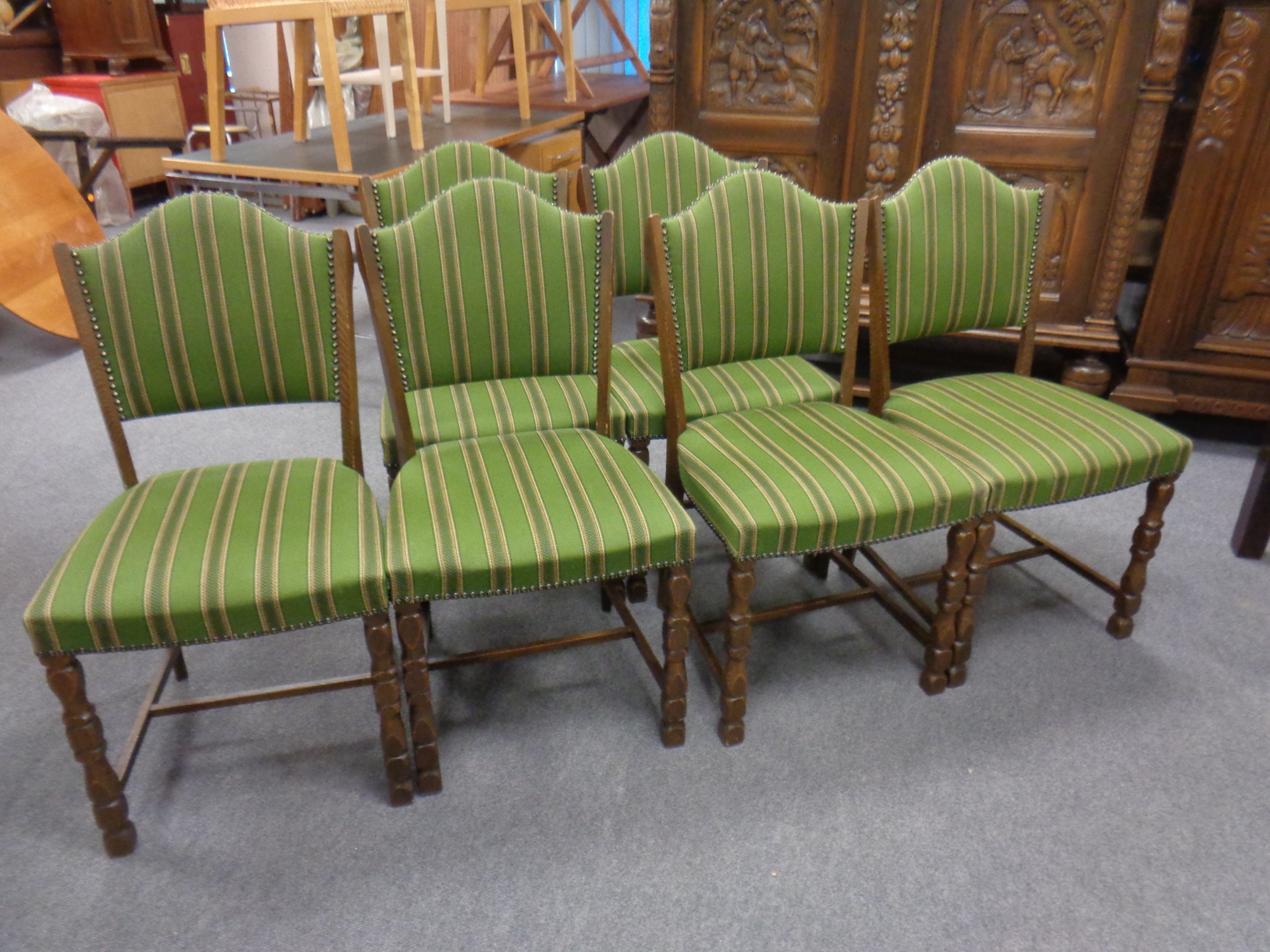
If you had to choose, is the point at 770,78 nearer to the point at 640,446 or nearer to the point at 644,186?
the point at 644,186

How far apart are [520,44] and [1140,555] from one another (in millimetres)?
2936

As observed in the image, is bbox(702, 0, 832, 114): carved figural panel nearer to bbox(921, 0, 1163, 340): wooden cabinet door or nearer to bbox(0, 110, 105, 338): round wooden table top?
bbox(921, 0, 1163, 340): wooden cabinet door

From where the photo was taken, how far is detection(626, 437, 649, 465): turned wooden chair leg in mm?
2018

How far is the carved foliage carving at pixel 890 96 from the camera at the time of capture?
8.46ft

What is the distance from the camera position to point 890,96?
2676mm

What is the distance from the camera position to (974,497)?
161cm

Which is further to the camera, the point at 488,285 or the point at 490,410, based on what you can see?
the point at 490,410

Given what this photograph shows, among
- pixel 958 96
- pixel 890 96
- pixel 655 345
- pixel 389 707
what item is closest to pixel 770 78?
pixel 890 96

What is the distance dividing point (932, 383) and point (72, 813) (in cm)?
189

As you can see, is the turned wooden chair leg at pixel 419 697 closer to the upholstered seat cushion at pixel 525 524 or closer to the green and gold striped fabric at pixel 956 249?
the upholstered seat cushion at pixel 525 524

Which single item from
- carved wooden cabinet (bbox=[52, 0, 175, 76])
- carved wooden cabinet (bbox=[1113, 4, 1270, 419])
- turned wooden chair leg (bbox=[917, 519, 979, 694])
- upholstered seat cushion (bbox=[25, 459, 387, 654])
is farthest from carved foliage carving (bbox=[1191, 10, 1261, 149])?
carved wooden cabinet (bbox=[52, 0, 175, 76])

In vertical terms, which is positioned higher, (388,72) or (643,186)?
(388,72)

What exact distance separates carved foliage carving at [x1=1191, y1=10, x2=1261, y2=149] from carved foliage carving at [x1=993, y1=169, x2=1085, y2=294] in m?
0.32

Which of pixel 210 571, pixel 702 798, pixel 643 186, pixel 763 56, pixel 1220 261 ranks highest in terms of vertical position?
pixel 763 56
